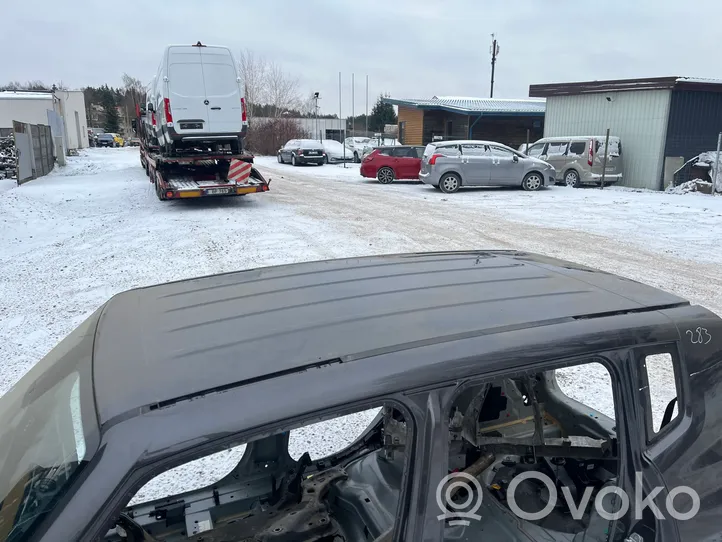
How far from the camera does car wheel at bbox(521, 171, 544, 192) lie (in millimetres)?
18641

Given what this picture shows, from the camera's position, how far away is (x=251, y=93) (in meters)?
56.3

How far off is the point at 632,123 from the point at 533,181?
596cm

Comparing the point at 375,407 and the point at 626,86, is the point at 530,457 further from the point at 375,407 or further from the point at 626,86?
the point at 626,86

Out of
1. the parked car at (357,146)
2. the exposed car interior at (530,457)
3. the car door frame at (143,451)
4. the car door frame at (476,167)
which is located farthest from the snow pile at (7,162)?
the car door frame at (143,451)

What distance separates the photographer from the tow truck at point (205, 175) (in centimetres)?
1345

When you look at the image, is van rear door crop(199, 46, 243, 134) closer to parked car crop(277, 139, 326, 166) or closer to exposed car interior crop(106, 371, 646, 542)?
exposed car interior crop(106, 371, 646, 542)

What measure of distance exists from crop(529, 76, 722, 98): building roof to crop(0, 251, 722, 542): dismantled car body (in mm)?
21070

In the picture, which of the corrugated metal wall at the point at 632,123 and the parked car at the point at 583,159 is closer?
the parked car at the point at 583,159

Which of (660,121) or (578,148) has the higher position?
(660,121)

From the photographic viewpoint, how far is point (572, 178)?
20.6 m

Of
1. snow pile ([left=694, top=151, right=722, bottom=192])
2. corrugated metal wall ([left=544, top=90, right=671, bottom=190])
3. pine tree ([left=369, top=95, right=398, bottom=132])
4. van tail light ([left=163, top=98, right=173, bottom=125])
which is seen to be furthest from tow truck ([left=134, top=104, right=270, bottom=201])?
pine tree ([left=369, top=95, right=398, bottom=132])

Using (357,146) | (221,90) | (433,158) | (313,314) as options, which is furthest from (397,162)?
(313,314)

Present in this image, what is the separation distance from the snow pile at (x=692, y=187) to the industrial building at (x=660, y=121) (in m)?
1.35

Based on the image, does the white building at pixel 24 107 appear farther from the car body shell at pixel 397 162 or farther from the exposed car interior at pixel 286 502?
the exposed car interior at pixel 286 502
